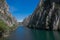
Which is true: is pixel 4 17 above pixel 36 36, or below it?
above

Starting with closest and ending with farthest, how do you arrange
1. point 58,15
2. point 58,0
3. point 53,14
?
1. point 58,15
2. point 53,14
3. point 58,0

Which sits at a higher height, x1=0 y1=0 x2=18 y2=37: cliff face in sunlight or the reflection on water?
x1=0 y1=0 x2=18 y2=37: cliff face in sunlight

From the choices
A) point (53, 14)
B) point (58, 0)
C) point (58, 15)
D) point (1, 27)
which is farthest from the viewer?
point (58, 0)

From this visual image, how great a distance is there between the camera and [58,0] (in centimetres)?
15725

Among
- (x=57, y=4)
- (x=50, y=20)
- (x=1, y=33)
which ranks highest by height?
(x=57, y=4)

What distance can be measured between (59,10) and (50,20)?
17.3m

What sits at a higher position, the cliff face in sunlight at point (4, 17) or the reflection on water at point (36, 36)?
the cliff face in sunlight at point (4, 17)

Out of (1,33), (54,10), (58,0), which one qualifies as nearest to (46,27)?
(54,10)

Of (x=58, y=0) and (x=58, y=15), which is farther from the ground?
(x=58, y=0)

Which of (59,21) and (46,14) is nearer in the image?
(59,21)

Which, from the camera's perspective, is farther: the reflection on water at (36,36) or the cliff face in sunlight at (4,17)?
the cliff face in sunlight at (4,17)

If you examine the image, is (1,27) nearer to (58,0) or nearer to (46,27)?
(46,27)

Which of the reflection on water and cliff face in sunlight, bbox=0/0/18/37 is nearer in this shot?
the reflection on water

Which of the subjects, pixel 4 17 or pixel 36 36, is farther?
pixel 4 17
